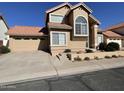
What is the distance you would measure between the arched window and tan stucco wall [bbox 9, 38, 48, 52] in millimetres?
6029

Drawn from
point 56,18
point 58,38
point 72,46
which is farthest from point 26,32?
point 72,46

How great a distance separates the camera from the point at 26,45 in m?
19.9

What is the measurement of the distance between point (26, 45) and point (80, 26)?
9074mm

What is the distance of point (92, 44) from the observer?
2062 cm


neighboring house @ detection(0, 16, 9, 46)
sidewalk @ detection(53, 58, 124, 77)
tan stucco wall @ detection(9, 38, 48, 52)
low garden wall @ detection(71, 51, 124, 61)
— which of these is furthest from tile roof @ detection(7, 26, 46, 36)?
sidewalk @ detection(53, 58, 124, 77)

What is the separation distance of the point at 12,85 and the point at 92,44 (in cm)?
1624

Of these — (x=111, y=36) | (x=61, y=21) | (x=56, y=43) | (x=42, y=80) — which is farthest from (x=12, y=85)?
(x=111, y=36)

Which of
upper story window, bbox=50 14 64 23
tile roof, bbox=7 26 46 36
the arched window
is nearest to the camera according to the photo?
the arched window

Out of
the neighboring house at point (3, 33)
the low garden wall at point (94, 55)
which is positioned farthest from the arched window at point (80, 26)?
the neighboring house at point (3, 33)

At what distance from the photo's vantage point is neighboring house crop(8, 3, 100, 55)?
1725cm

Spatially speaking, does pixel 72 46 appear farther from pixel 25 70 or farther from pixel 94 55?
pixel 25 70

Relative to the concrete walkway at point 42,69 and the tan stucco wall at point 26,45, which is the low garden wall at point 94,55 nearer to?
the concrete walkway at point 42,69

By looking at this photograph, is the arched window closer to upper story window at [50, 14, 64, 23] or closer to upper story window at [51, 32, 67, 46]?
upper story window at [51, 32, 67, 46]

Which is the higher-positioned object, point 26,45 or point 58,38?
point 58,38
